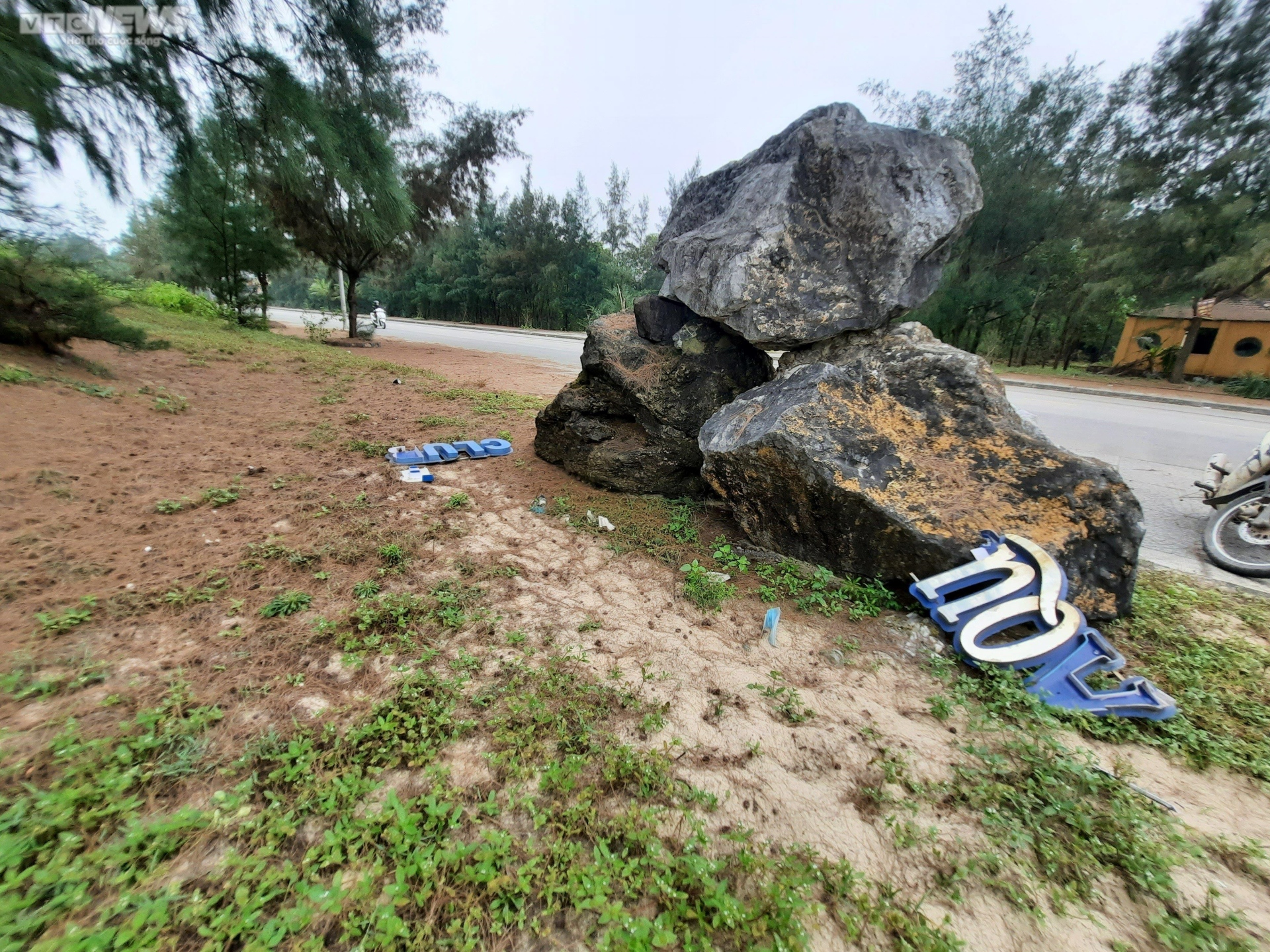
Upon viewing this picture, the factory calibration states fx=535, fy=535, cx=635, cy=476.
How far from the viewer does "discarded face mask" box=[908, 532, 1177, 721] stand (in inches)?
89.6

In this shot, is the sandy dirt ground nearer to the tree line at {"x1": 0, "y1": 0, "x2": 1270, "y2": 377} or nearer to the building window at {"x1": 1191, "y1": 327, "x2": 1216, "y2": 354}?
the tree line at {"x1": 0, "y1": 0, "x2": 1270, "y2": 377}

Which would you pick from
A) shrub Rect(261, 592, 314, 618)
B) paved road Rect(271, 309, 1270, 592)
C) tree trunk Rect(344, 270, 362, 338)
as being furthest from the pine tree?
A: tree trunk Rect(344, 270, 362, 338)

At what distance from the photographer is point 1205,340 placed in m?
17.0

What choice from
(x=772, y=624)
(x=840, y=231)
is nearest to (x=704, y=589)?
(x=772, y=624)

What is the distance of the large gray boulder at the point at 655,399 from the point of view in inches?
167

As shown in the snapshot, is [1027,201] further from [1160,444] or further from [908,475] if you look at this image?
[908,475]

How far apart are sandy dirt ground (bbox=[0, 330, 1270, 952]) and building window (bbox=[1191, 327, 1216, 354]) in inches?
868

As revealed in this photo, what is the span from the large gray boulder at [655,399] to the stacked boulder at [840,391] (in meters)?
0.02

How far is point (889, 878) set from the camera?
5.22ft

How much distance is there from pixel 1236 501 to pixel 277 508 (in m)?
6.56

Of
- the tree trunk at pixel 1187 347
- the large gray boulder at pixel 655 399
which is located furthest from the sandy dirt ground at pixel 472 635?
the tree trunk at pixel 1187 347

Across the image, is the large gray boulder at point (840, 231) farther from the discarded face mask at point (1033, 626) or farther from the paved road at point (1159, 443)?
the discarded face mask at point (1033, 626)

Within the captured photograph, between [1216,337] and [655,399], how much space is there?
2198cm

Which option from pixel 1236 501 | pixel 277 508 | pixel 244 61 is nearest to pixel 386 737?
pixel 277 508
